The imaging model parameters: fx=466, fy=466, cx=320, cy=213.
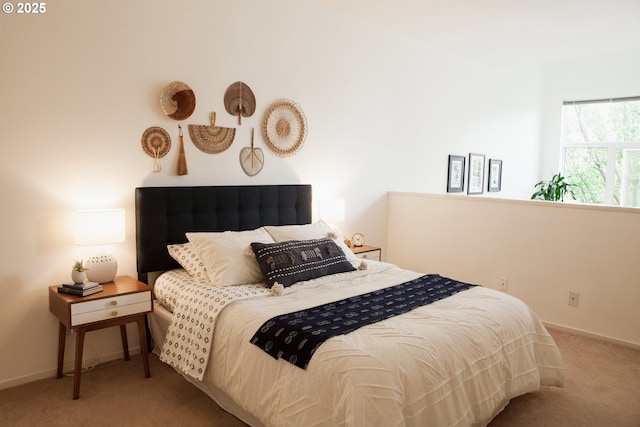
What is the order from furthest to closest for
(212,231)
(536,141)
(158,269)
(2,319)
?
(536,141)
(212,231)
(158,269)
(2,319)

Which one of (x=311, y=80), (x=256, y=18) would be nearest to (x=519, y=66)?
(x=311, y=80)

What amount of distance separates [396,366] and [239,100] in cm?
252

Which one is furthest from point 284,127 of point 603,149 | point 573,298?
point 603,149

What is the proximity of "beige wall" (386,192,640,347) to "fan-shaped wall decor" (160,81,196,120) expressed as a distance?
2593 millimetres

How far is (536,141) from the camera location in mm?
7133

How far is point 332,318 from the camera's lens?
233 cm

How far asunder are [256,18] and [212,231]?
173 cm

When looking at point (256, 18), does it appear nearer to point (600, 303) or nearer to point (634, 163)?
point (600, 303)

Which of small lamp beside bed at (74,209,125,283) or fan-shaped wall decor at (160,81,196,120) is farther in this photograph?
fan-shaped wall decor at (160,81,196,120)

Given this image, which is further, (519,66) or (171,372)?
(519,66)

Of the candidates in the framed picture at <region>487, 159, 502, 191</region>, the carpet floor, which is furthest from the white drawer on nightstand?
the framed picture at <region>487, 159, 502, 191</region>

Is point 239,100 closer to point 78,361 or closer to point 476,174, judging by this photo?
point 78,361

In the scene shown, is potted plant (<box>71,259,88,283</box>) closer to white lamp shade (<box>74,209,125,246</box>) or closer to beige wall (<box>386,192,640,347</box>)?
white lamp shade (<box>74,209,125,246</box>)

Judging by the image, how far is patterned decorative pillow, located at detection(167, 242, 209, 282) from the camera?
3.07 m
